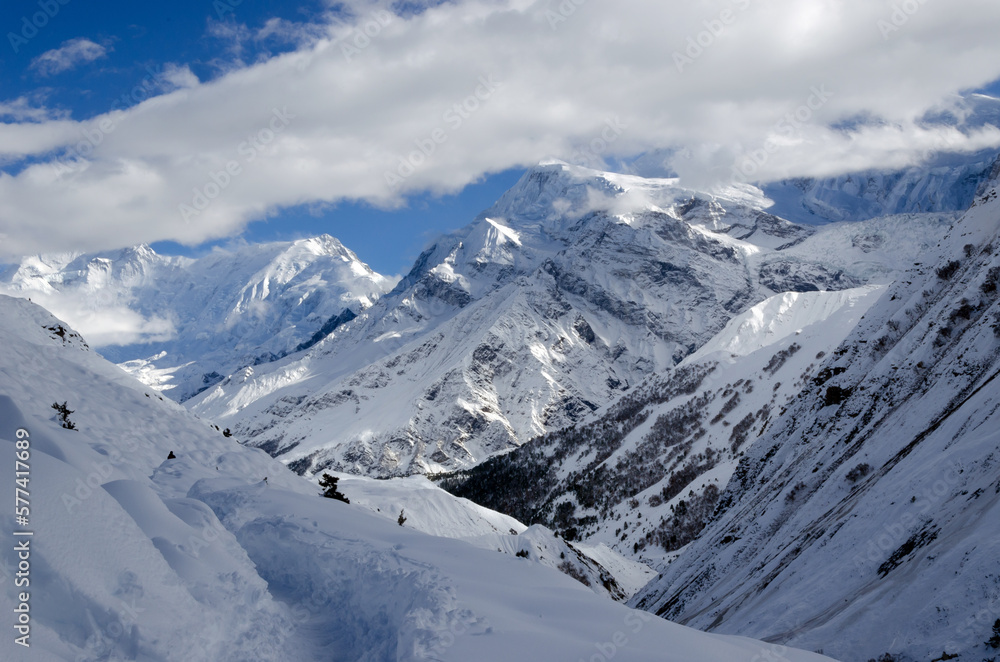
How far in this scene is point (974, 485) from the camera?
51.6 ft

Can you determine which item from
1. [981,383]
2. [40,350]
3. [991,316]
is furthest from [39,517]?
[991,316]

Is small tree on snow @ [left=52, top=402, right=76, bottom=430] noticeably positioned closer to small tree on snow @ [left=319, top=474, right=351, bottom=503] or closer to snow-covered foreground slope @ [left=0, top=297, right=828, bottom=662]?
snow-covered foreground slope @ [left=0, top=297, right=828, bottom=662]

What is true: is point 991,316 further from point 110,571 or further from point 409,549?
point 110,571

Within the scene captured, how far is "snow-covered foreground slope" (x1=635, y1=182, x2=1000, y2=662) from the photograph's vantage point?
1323 cm

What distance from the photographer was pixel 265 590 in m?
12.4

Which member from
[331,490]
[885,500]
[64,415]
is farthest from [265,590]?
[885,500]

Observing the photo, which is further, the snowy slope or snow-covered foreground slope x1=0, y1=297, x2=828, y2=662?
the snowy slope

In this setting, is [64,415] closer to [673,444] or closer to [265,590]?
[265,590]

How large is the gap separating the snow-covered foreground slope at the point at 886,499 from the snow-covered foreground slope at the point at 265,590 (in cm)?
425

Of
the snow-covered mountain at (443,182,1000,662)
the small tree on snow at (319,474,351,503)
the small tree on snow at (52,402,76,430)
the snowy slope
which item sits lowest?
the snowy slope

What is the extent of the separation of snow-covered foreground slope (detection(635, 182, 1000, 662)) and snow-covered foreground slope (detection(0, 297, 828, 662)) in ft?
13.9

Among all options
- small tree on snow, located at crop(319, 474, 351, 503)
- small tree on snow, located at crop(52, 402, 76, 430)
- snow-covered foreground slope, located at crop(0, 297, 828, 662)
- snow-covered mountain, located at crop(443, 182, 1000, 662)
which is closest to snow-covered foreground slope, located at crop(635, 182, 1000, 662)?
snow-covered mountain, located at crop(443, 182, 1000, 662)

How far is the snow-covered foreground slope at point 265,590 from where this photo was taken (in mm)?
9148

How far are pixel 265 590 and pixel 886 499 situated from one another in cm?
1790
